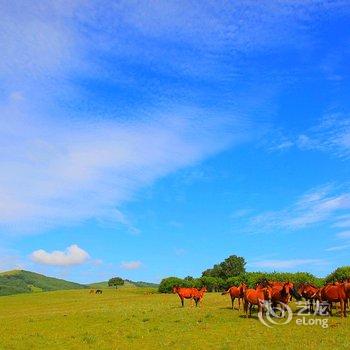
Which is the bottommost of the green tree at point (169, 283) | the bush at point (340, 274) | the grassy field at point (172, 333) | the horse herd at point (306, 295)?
the grassy field at point (172, 333)

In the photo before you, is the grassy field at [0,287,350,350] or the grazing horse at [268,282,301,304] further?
the grazing horse at [268,282,301,304]

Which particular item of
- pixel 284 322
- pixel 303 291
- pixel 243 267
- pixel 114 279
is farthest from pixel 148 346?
pixel 114 279

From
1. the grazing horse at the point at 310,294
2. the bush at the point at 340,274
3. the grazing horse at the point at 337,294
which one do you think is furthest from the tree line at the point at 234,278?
the grazing horse at the point at 337,294

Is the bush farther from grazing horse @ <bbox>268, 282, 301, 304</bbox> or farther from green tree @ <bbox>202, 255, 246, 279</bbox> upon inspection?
green tree @ <bbox>202, 255, 246, 279</bbox>

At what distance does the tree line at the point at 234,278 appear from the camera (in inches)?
2899

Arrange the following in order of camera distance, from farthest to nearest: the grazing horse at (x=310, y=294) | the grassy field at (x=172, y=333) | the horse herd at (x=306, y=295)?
the grazing horse at (x=310, y=294) < the horse herd at (x=306, y=295) < the grassy field at (x=172, y=333)

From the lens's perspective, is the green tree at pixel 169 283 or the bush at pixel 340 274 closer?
the bush at pixel 340 274

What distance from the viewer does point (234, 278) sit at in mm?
94250

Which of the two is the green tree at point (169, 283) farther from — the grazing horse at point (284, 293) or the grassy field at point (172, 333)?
the grazing horse at point (284, 293)

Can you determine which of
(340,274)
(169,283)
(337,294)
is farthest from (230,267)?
(337,294)

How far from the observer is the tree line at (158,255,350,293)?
7362cm

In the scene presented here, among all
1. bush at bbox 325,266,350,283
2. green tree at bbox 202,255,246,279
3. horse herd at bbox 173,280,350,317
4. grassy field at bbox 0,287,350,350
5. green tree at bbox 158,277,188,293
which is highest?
green tree at bbox 202,255,246,279

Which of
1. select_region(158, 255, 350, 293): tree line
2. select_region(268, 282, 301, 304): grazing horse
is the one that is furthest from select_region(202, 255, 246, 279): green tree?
select_region(268, 282, 301, 304): grazing horse

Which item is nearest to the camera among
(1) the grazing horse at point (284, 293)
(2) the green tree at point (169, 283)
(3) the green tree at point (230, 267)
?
(1) the grazing horse at point (284, 293)
